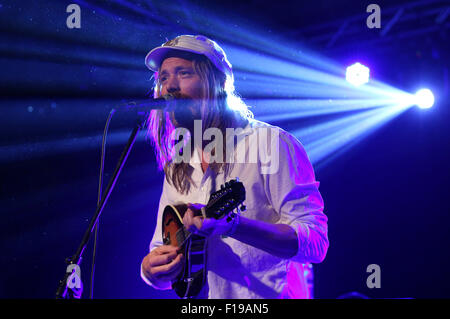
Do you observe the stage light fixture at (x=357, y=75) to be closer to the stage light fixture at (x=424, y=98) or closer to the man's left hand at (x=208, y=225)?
the stage light fixture at (x=424, y=98)

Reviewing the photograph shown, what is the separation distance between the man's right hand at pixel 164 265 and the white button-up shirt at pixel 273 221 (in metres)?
0.14

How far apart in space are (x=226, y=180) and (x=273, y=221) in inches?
11.3

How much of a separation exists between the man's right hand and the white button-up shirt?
5.4 inches

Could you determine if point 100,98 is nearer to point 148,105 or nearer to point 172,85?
point 172,85

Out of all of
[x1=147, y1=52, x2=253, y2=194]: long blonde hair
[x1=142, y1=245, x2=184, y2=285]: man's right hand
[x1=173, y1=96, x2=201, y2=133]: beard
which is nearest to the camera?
[x1=142, y1=245, x2=184, y2=285]: man's right hand

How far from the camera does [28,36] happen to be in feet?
9.82

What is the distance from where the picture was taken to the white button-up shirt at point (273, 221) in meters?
1.60

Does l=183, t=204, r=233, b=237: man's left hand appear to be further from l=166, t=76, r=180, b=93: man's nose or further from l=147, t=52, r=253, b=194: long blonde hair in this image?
l=166, t=76, r=180, b=93: man's nose

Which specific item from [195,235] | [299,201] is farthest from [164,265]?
[299,201]

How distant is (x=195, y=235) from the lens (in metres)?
1.66

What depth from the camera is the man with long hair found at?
5.02 ft

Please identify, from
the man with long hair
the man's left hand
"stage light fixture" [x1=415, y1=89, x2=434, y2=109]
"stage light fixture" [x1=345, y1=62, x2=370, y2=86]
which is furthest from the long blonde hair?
"stage light fixture" [x1=415, y1=89, x2=434, y2=109]
